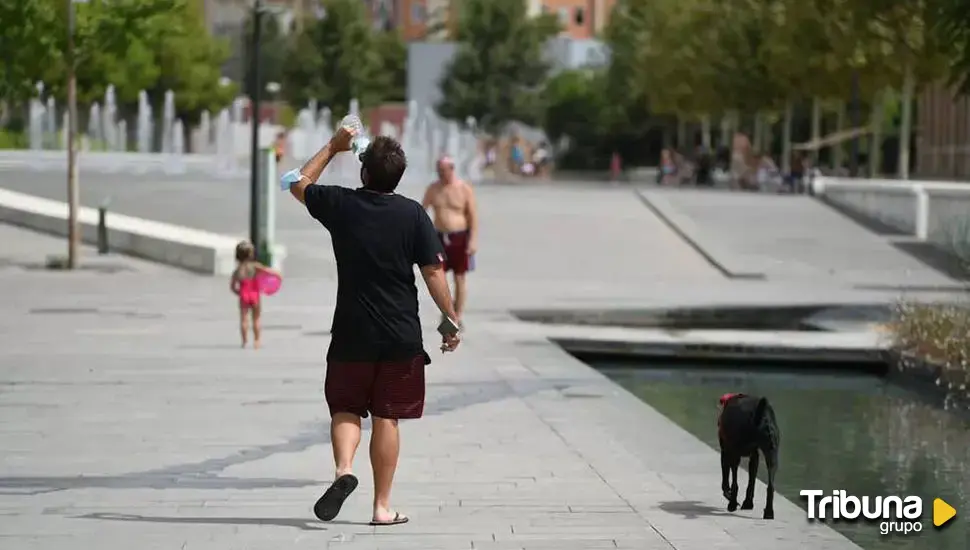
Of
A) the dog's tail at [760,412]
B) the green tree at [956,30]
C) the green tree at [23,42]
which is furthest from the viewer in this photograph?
the green tree at [23,42]

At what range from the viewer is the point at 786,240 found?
123 feet

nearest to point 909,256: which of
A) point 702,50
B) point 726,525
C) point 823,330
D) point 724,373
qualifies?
point 823,330

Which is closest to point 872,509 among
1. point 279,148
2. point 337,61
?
point 279,148

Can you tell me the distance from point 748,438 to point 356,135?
6.97ft

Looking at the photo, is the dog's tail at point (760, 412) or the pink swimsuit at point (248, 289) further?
the pink swimsuit at point (248, 289)

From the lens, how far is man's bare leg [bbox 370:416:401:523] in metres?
8.32

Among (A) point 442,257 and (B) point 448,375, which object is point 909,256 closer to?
(B) point 448,375

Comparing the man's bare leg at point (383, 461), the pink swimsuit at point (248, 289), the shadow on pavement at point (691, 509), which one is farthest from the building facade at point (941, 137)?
the man's bare leg at point (383, 461)

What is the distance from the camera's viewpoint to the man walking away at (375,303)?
26.9ft

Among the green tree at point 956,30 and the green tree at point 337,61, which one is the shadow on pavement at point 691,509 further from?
the green tree at point 337,61

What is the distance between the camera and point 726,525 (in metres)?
8.52

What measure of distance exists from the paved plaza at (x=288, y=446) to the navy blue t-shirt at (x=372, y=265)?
0.76 metres

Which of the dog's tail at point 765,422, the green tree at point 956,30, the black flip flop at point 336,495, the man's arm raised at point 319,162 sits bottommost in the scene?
the black flip flop at point 336,495

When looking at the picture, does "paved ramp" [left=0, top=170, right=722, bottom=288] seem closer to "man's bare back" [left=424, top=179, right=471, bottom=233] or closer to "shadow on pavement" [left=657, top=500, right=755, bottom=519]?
"man's bare back" [left=424, top=179, right=471, bottom=233]
